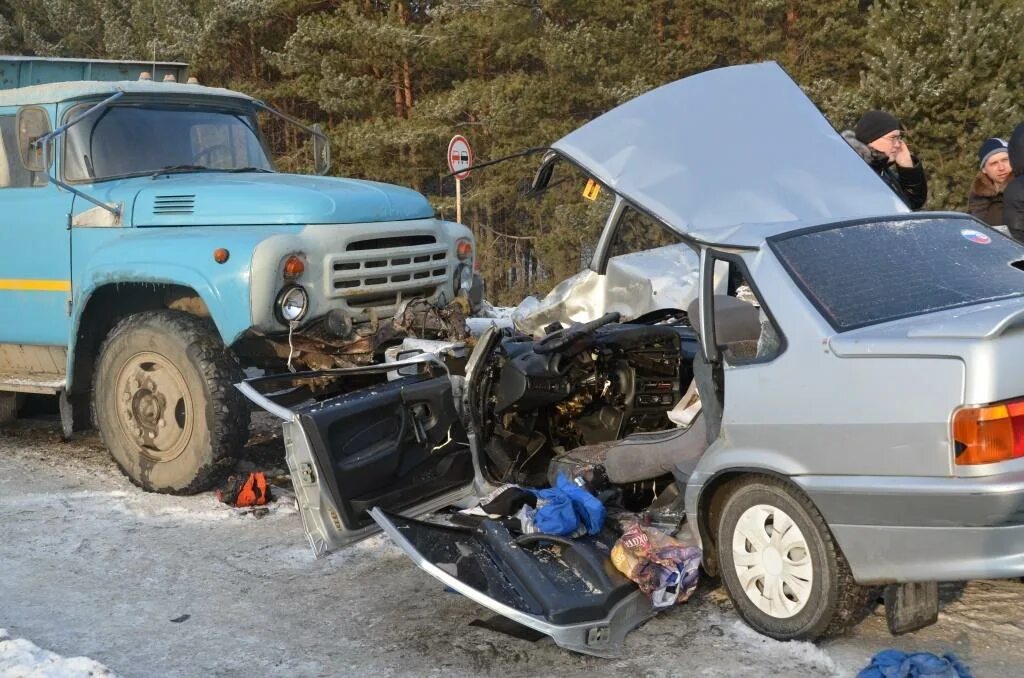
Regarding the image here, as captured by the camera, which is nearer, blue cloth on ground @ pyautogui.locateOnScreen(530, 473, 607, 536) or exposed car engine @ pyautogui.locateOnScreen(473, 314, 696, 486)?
blue cloth on ground @ pyautogui.locateOnScreen(530, 473, 607, 536)

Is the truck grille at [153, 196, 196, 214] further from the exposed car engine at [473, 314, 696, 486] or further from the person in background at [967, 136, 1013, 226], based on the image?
the person in background at [967, 136, 1013, 226]

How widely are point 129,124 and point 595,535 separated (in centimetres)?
454

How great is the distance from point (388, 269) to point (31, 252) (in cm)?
251

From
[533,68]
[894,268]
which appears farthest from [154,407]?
[533,68]

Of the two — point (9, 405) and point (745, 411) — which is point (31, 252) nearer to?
point (9, 405)

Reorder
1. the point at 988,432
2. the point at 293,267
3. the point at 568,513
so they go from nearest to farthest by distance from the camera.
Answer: the point at 988,432 < the point at 568,513 < the point at 293,267

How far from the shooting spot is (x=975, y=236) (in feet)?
15.1

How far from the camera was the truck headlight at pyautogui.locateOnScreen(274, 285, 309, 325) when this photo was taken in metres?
5.97

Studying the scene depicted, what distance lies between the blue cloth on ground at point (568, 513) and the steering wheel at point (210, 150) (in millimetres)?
3999

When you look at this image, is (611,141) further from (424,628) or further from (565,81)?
(565,81)

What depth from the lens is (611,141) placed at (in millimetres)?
4867

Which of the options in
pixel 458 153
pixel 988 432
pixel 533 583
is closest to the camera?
pixel 988 432

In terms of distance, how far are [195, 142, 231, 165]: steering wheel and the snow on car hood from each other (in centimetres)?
332

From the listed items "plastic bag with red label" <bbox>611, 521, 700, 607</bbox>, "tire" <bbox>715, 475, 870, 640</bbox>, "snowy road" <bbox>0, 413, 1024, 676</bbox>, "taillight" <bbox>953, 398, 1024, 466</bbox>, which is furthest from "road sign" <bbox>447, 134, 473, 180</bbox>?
"taillight" <bbox>953, 398, 1024, 466</bbox>
